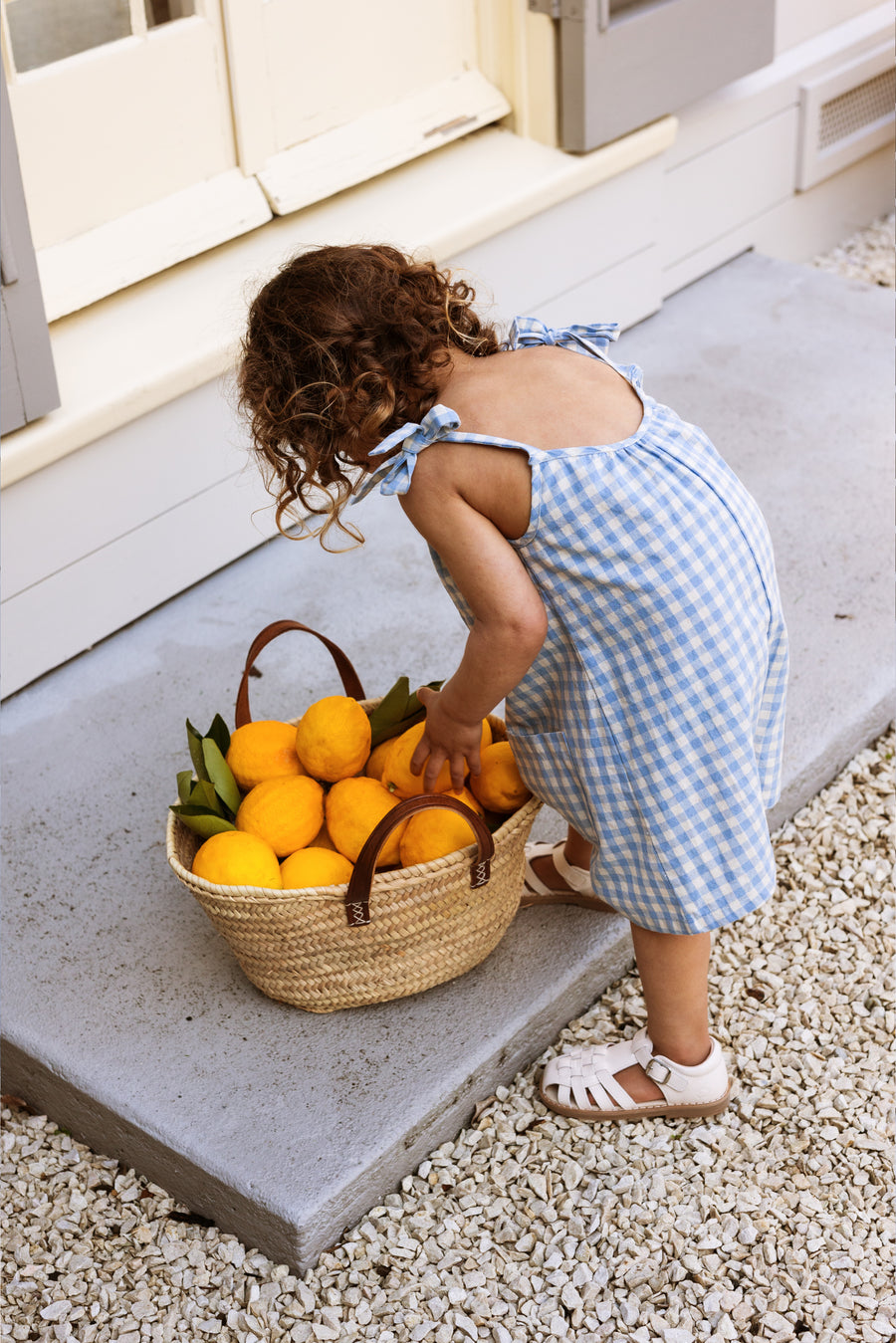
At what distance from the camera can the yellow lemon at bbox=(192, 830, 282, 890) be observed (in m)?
1.70

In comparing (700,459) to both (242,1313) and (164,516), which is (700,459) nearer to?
(242,1313)

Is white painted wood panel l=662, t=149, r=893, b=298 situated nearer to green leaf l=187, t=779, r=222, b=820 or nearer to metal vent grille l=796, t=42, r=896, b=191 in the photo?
metal vent grille l=796, t=42, r=896, b=191

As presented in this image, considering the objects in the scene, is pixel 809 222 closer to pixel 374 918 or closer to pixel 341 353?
pixel 341 353

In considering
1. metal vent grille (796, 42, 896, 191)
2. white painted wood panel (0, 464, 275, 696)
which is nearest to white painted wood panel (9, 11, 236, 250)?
white painted wood panel (0, 464, 275, 696)

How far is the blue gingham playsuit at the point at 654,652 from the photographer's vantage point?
155 cm

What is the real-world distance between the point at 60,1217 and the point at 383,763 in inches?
28.7

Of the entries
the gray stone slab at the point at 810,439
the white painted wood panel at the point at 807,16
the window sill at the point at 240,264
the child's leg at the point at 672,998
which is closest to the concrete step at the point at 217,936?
the gray stone slab at the point at 810,439

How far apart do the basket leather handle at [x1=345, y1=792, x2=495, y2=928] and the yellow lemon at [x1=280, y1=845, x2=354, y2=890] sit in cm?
6

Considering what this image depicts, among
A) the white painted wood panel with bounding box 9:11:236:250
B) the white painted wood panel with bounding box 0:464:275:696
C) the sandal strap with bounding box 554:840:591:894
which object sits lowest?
the sandal strap with bounding box 554:840:591:894

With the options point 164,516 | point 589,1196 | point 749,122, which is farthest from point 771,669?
point 749,122

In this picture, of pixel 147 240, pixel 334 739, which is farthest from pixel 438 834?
pixel 147 240

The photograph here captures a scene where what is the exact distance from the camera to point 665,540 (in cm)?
156

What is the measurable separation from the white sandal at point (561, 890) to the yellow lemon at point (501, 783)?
0.19 m

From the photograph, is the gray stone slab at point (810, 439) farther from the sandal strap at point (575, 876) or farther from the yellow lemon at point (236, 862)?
the yellow lemon at point (236, 862)
